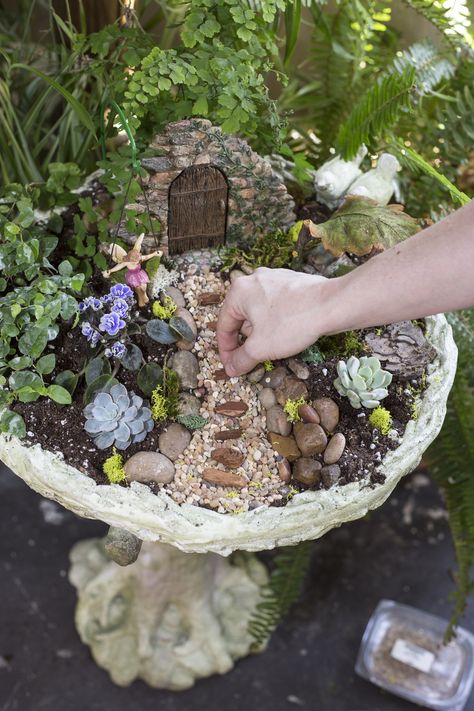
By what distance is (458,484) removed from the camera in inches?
67.5

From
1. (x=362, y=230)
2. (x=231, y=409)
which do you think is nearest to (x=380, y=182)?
(x=362, y=230)

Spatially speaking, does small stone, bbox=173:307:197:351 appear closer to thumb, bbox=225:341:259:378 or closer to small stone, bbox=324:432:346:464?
thumb, bbox=225:341:259:378

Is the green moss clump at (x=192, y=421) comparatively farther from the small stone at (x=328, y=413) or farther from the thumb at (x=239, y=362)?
the small stone at (x=328, y=413)

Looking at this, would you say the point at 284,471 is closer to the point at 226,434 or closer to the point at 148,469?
the point at 226,434

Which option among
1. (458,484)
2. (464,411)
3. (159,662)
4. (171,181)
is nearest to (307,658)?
(159,662)

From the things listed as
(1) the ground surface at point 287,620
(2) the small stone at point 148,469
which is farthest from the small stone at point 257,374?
(1) the ground surface at point 287,620

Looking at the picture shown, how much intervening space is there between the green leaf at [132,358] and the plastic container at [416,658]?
1.21 metres

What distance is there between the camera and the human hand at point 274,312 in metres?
1.13

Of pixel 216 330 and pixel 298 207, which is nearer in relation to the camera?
pixel 216 330

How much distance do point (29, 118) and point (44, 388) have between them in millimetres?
663

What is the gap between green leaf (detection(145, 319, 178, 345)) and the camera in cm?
134

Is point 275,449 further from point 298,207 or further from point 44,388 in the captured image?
point 298,207

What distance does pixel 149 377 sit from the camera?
1.30 metres

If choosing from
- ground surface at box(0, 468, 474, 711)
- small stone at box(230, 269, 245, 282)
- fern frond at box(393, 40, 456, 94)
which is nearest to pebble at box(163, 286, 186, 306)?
small stone at box(230, 269, 245, 282)
